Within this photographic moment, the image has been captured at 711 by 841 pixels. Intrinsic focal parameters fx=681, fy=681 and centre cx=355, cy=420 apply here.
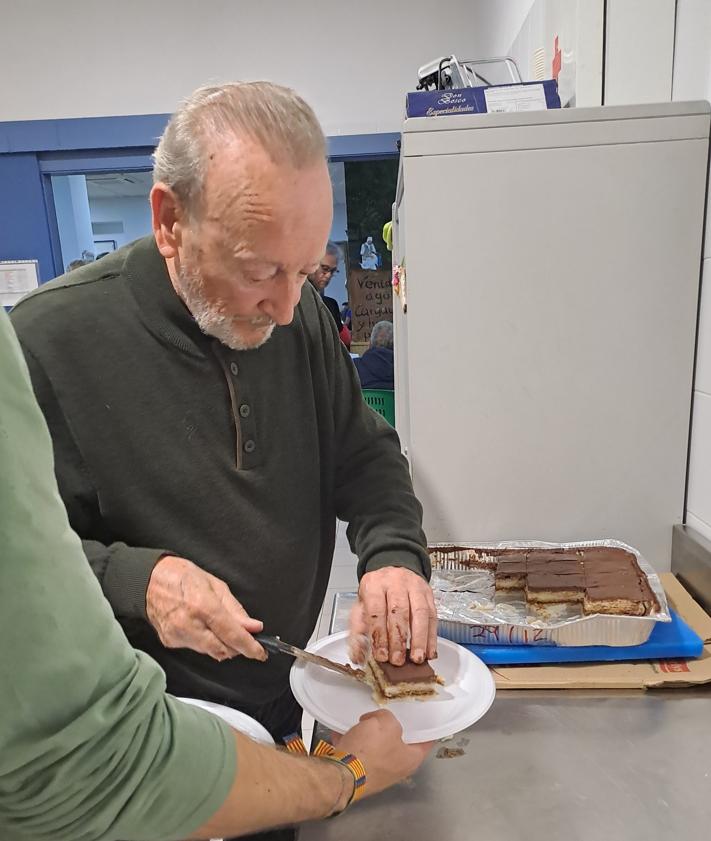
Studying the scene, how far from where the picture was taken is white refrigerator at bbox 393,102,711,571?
4.70 ft

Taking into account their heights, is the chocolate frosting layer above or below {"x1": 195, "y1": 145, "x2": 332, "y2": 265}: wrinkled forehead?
below

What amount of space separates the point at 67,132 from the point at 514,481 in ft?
10.9

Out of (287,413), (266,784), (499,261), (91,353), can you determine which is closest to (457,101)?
(499,261)

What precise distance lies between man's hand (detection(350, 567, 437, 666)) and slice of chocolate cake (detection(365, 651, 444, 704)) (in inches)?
0.4

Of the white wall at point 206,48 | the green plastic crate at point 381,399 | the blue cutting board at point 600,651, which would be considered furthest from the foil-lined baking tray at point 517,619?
the white wall at point 206,48

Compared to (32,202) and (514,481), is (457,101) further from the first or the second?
(32,202)

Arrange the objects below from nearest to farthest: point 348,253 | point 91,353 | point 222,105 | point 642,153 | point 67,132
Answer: point 222,105, point 91,353, point 642,153, point 67,132, point 348,253

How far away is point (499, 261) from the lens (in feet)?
4.92

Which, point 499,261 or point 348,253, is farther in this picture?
point 348,253

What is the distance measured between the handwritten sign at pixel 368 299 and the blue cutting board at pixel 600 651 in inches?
137

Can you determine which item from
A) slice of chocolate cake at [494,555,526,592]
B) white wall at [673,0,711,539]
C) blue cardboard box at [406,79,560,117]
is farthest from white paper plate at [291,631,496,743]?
blue cardboard box at [406,79,560,117]

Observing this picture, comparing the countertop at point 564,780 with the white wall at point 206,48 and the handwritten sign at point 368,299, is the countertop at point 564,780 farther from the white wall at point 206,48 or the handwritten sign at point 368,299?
the handwritten sign at point 368,299

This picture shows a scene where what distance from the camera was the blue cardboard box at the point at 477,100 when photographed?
161 centimetres

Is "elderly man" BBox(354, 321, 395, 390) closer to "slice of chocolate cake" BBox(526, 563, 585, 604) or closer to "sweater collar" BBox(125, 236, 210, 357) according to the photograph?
"slice of chocolate cake" BBox(526, 563, 585, 604)
